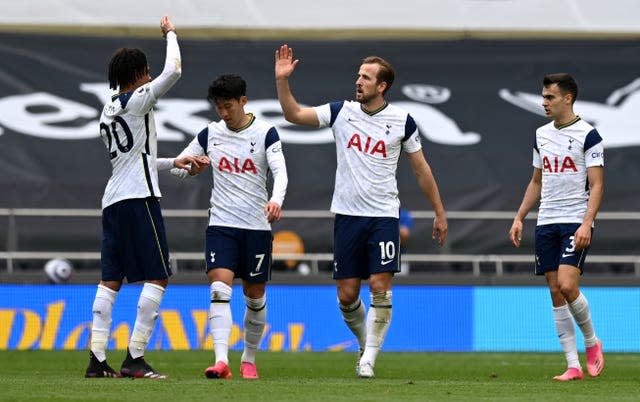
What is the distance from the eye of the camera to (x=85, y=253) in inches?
685

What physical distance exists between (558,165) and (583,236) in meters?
0.62

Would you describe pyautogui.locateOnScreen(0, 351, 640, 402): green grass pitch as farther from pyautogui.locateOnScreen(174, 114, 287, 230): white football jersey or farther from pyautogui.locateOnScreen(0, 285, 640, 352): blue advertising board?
pyautogui.locateOnScreen(0, 285, 640, 352): blue advertising board

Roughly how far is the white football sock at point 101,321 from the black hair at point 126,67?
139 centimetres

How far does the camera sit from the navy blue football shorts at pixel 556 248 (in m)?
10.5

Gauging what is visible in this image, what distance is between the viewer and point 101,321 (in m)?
9.91

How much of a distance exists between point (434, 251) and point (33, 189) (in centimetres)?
515

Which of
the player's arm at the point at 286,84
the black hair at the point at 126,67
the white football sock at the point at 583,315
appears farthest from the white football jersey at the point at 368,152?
the white football sock at the point at 583,315

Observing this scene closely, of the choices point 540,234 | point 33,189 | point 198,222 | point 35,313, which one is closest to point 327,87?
point 198,222

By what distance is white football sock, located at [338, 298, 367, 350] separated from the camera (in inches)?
422

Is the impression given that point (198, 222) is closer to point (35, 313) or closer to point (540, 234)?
point (35, 313)

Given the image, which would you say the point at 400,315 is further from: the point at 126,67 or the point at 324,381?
the point at 126,67

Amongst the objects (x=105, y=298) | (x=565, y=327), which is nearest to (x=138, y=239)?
(x=105, y=298)

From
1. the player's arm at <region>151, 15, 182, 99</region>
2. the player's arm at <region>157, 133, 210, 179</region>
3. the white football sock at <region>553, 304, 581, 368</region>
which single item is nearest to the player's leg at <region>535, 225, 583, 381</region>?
the white football sock at <region>553, 304, 581, 368</region>

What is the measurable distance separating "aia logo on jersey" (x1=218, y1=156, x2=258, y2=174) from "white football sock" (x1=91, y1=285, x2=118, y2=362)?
3.85ft
